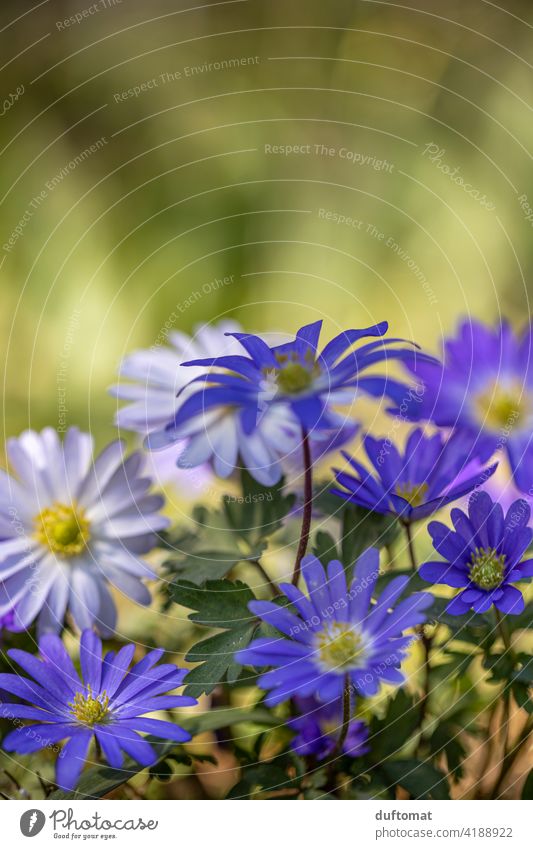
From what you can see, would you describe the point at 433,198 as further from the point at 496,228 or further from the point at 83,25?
the point at 83,25

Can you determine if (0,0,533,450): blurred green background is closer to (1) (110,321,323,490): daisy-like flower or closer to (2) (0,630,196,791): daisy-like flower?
(1) (110,321,323,490): daisy-like flower

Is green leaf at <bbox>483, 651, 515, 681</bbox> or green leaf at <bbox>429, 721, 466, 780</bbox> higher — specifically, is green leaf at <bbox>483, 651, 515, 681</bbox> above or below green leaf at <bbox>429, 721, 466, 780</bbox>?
above

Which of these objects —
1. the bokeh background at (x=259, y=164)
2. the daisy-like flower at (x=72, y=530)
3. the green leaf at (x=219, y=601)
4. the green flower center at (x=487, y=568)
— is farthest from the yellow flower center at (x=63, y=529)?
the bokeh background at (x=259, y=164)

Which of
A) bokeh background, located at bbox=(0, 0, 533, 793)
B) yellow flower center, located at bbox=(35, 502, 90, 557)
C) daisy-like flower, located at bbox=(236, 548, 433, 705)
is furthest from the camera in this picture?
bokeh background, located at bbox=(0, 0, 533, 793)

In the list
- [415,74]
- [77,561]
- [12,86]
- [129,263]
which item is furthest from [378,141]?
[77,561]

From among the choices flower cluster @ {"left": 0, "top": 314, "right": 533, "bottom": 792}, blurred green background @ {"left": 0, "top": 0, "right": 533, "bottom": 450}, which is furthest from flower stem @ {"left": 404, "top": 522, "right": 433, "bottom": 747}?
blurred green background @ {"left": 0, "top": 0, "right": 533, "bottom": 450}

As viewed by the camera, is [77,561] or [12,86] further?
[12,86]
